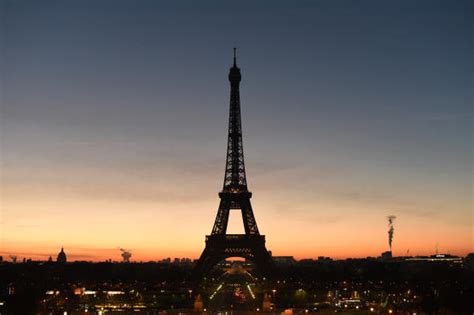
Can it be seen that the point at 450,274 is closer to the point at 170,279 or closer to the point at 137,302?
the point at 170,279

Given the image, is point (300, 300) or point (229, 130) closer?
point (300, 300)

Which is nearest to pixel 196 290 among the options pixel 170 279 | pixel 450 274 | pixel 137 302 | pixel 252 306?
pixel 137 302

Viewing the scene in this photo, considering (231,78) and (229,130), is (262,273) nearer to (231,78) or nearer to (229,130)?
(229,130)

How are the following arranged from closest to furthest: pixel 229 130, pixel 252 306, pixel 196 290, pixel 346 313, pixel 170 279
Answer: pixel 346 313 → pixel 252 306 → pixel 196 290 → pixel 229 130 → pixel 170 279

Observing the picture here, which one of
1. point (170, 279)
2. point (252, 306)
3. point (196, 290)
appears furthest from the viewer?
point (170, 279)

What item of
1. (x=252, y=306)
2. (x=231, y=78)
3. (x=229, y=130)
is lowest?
(x=252, y=306)

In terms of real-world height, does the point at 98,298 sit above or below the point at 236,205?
below
